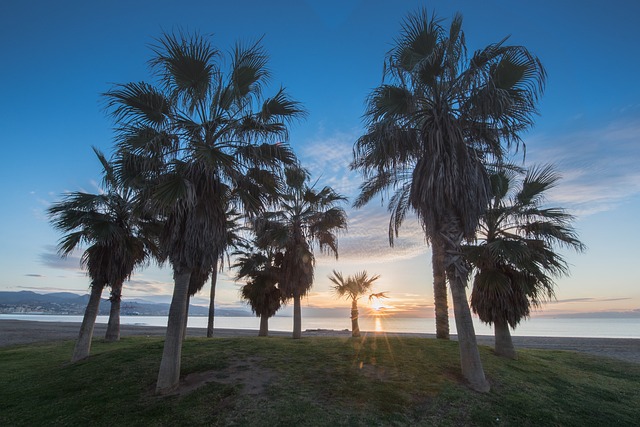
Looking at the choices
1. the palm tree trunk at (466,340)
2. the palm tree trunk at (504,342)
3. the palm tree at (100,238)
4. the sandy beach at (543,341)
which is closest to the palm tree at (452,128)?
the palm tree trunk at (466,340)

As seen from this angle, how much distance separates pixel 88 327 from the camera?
584 inches

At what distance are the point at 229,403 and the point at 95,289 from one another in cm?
1055

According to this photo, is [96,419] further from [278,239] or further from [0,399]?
[278,239]

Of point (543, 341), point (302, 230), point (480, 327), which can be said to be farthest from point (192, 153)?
point (480, 327)

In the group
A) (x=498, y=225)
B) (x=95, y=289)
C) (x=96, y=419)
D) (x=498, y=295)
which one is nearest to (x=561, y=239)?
(x=498, y=225)

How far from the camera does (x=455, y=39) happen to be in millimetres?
11141

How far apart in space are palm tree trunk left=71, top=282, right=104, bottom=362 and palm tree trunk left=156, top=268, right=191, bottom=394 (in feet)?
23.2

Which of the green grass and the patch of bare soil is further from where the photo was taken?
the patch of bare soil

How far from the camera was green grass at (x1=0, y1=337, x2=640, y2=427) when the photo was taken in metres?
8.17

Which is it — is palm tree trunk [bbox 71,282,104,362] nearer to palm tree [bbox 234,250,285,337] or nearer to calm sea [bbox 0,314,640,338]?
palm tree [bbox 234,250,285,337]

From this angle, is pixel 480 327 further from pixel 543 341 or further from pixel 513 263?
pixel 513 263

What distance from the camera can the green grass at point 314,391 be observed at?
817 cm

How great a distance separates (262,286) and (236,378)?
14.9 metres

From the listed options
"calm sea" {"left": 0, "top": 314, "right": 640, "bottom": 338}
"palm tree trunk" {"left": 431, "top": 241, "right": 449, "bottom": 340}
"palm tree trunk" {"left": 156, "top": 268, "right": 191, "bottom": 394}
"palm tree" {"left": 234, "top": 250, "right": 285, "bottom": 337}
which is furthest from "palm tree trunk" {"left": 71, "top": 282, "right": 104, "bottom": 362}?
"calm sea" {"left": 0, "top": 314, "right": 640, "bottom": 338}
